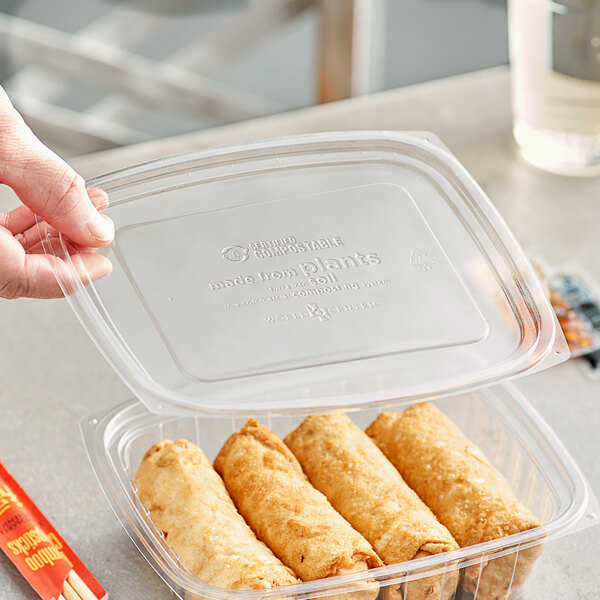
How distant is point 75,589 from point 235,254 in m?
0.41

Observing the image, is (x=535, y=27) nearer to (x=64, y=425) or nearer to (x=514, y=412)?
(x=514, y=412)

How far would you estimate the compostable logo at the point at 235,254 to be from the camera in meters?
1.08

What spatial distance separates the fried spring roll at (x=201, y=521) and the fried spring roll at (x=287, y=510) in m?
0.01

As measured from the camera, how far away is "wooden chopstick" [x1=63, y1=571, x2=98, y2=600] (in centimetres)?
104

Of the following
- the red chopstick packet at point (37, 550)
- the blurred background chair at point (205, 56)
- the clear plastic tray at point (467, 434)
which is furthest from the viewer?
the blurred background chair at point (205, 56)

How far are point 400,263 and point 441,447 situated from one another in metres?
0.22

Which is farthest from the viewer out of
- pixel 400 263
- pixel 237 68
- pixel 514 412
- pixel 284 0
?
pixel 237 68

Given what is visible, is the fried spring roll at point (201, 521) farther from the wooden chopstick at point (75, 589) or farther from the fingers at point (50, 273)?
the fingers at point (50, 273)

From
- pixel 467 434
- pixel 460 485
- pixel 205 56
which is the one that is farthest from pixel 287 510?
pixel 205 56

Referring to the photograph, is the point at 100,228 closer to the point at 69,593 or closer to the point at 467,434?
the point at 69,593

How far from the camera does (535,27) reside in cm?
166

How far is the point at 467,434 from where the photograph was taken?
4.07 ft

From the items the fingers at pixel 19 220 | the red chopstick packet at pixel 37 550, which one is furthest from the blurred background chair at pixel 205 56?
the red chopstick packet at pixel 37 550

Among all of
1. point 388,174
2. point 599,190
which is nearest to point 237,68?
point 599,190
